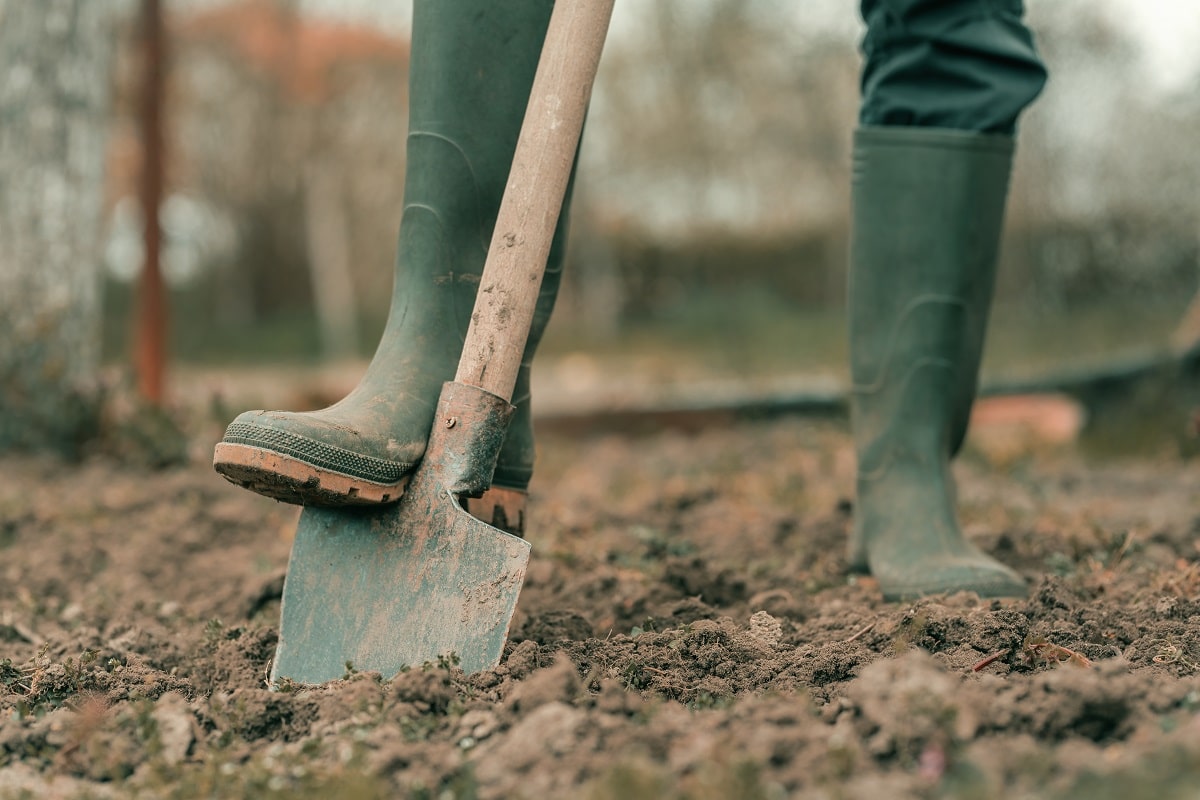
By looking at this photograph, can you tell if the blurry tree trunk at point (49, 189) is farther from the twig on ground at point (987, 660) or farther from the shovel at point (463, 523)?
the twig on ground at point (987, 660)

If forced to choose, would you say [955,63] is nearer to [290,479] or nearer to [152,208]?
[290,479]

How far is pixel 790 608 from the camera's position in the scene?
1861 millimetres

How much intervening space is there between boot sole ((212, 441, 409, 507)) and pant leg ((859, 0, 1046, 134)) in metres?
1.17

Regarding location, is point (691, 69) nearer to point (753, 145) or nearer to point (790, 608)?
point (753, 145)

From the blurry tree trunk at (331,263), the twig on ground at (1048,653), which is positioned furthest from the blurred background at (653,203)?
the twig on ground at (1048,653)

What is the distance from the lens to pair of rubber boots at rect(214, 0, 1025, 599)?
1.58 meters

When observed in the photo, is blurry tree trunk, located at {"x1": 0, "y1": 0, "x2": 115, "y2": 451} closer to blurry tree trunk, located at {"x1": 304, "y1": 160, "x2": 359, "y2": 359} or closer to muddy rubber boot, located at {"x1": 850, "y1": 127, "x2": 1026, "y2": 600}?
muddy rubber boot, located at {"x1": 850, "y1": 127, "x2": 1026, "y2": 600}

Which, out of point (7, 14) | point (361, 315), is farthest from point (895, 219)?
point (361, 315)

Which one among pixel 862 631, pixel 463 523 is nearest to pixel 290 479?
pixel 463 523

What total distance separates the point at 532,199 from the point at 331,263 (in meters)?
15.8

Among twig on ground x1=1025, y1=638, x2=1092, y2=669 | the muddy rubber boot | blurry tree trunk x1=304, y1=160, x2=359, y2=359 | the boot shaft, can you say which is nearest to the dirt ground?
twig on ground x1=1025, y1=638, x2=1092, y2=669

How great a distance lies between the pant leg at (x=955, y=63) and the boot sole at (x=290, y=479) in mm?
1171

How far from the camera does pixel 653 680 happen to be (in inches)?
57.2

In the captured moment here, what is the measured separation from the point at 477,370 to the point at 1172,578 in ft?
3.72
